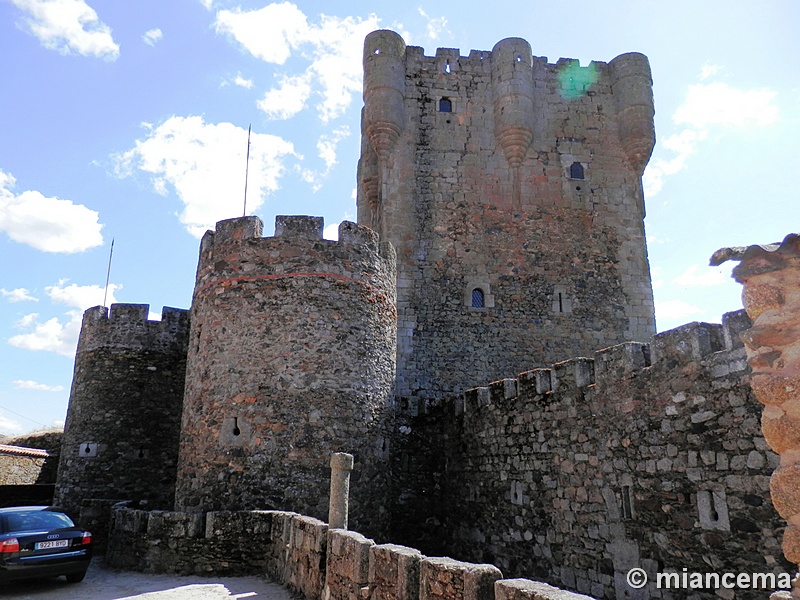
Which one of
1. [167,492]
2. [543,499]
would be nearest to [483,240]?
[543,499]

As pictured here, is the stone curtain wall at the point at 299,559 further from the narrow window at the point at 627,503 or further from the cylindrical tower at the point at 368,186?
the cylindrical tower at the point at 368,186

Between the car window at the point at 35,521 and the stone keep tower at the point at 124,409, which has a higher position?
the stone keep tower at the point at 124,409

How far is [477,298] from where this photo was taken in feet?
45.5

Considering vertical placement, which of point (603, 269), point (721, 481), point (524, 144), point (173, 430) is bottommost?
point (721, 481)

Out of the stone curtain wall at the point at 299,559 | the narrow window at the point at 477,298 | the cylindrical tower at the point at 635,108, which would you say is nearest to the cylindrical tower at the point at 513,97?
the cylindrical tower at the point at 635,108

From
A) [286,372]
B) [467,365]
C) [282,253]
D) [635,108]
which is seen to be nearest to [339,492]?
[286,372]

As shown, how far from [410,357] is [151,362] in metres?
5.40

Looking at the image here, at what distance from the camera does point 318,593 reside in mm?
6027

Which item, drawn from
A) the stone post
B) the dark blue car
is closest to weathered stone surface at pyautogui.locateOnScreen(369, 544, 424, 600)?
the stone post

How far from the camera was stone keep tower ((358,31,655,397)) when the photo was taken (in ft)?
44.4

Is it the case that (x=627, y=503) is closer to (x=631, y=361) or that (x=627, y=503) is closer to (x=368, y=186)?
(x=631, y=361)

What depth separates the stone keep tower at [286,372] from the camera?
8.28 metres

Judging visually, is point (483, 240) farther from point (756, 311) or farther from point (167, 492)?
point (756, 311)

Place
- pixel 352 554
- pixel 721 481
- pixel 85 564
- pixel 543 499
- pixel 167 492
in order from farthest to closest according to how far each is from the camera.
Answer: pixel 167 492 < pixel 543 499 < pixel 85 564 < pixel 721 481 < pixel 352 554
